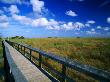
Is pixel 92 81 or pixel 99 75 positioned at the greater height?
pixel 99 75

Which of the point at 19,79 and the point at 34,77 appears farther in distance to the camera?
the point at 34,77

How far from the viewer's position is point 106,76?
3115 millimetres

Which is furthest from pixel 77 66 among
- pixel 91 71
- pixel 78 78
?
pixel 78 78

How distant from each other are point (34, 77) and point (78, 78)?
153 inches

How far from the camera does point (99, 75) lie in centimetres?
329

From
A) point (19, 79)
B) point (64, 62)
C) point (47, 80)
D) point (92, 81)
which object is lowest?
point (92, 81)

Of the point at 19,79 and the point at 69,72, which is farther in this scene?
the point at 69,72

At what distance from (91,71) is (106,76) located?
0.55 metres

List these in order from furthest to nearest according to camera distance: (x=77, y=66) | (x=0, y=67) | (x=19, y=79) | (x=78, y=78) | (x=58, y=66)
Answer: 1. (x=0, y=67)
2. (x=58, y=66)
3. (x=78, y=78)
4. (x=77, y=66)
5. (x=19, y=79)

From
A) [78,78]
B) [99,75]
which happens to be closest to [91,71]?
[99,75]

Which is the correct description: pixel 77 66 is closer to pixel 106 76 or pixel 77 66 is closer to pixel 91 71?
pixel 91 71

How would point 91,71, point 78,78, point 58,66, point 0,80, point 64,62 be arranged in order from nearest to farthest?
point 91,71 < point 64,62 < point 0,80 < point 78,78 < point 58,66

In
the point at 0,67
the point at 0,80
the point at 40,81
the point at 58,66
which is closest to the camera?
the point at 40,81

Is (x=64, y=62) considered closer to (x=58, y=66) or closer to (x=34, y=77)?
(x=34, y=77)
